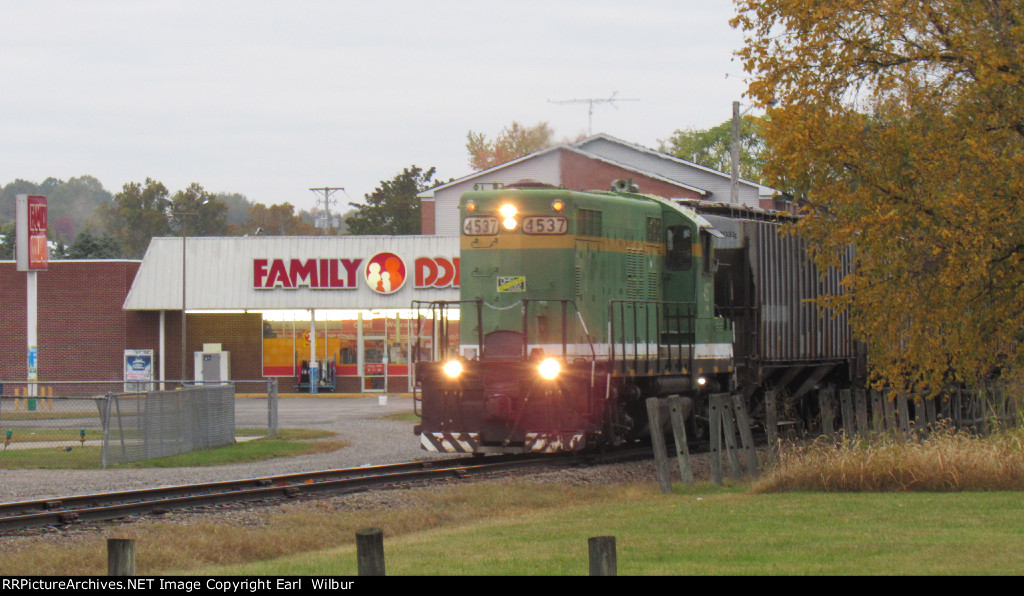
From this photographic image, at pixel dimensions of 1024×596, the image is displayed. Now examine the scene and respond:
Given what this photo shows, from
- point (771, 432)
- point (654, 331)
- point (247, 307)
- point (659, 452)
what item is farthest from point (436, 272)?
point (659, 452)

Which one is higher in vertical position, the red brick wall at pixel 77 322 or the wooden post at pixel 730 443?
the red brick wall at pixel 77 322

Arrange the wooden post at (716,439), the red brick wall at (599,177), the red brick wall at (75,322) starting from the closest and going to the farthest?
1. the wooden post at (716,439)
2. the red brick wall at (75,322)
3. the red brick wall at (599,177)

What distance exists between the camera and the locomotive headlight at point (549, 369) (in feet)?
56.3

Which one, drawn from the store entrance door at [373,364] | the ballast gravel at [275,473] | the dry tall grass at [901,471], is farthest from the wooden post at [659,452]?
the store entrance door at [373,364]

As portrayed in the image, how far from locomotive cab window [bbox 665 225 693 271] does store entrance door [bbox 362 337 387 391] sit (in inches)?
1238

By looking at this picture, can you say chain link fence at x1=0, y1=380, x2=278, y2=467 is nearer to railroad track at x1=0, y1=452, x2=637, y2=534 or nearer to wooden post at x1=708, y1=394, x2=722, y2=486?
railroad track at x1=0, y1=452, x2=637, y2=534

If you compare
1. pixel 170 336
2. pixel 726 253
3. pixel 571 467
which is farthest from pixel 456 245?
pixel 571 467

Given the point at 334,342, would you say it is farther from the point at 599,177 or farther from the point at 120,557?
the point at 120,557

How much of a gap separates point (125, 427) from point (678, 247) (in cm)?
1003

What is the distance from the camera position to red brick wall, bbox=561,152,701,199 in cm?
5291

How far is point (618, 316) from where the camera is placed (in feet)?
60.9

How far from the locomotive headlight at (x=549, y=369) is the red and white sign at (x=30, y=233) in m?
30.4

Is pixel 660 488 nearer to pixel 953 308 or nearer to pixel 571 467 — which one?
pixel 571 467

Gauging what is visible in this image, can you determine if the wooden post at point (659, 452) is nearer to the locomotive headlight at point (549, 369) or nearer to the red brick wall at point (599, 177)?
the locomotive headlight at point (549, 369)
